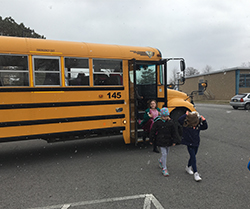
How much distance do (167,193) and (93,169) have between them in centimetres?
178

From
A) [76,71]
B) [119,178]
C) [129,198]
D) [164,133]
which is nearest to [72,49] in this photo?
[76,71]

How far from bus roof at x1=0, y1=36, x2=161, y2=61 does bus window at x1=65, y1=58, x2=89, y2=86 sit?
15 centimetres

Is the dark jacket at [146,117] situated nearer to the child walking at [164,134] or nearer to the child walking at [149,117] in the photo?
the child walking at [149,117]

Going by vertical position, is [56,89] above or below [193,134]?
above

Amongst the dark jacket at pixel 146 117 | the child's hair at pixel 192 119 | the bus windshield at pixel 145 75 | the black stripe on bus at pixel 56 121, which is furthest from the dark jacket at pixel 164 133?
the bus windshield at pixel 145 75

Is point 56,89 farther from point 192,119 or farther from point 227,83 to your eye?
point 227,83

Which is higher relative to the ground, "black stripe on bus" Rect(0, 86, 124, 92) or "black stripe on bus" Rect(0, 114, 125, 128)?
"black stripe on bus" Rect(0, 86, 124, 92)

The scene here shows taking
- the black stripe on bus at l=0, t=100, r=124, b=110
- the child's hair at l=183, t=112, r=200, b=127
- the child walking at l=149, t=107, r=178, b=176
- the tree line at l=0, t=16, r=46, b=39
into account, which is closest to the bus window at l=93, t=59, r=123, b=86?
the black stripe on bus at l=0, t=100, r=124, b=110

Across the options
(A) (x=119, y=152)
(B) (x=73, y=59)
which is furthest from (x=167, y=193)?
(B) (x=73, y=59)

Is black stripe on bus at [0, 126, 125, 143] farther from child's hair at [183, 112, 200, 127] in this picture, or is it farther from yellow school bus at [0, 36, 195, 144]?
child's hair at [183, 112, 200, 127]

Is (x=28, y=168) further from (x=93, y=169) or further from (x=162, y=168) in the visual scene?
(x=162, y=168)

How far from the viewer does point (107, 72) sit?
5160 millimetres

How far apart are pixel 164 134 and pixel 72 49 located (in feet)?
9.93

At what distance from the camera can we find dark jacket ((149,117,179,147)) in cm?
391
